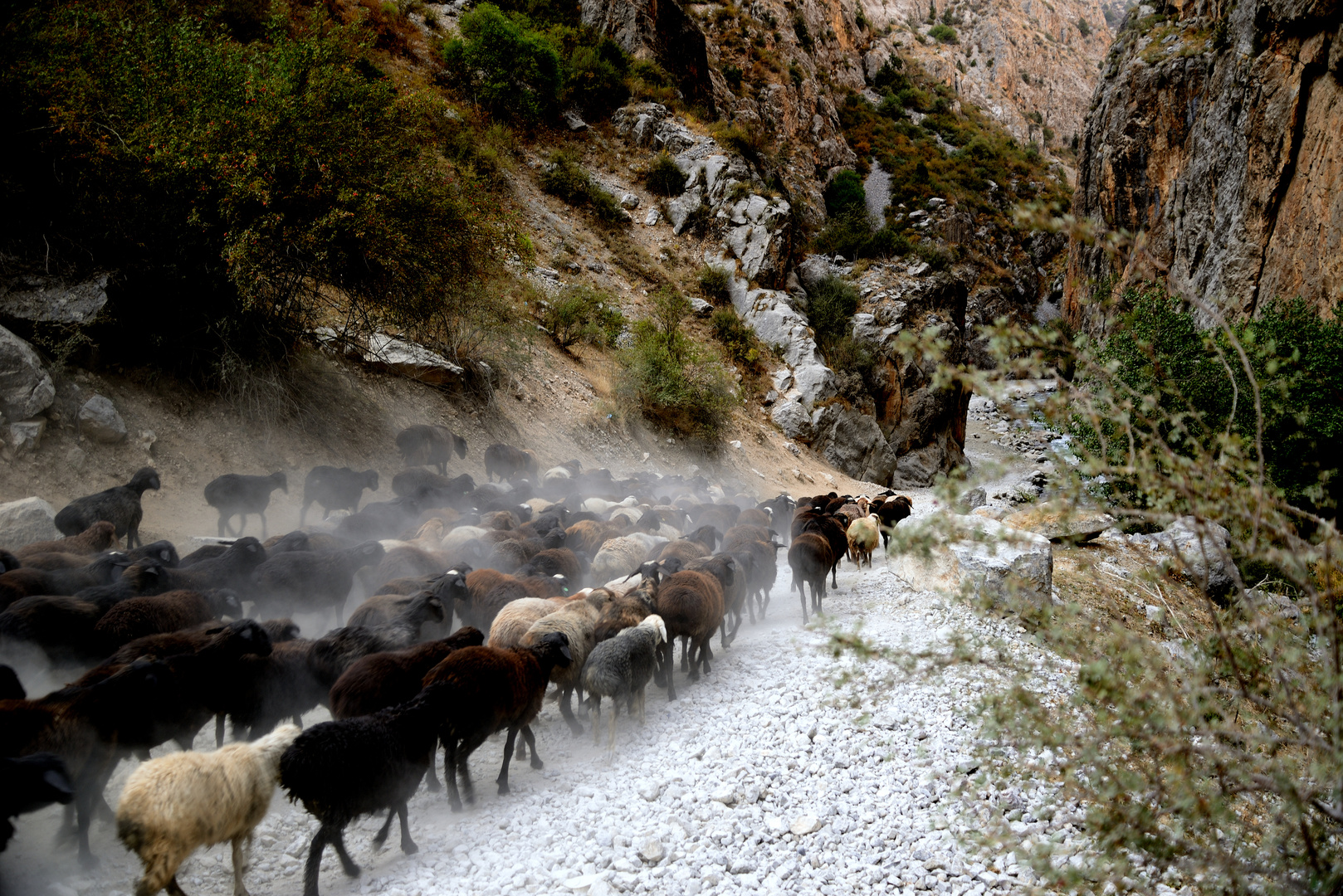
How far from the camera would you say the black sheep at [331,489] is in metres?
11.3

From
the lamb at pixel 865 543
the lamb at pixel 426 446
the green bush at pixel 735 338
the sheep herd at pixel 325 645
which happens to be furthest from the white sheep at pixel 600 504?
the green bush at pixel 735 338

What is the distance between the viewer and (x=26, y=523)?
8.13 meters

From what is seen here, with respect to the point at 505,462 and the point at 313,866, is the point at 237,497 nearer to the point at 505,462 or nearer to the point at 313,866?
the point at 505,462

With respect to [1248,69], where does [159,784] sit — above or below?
below

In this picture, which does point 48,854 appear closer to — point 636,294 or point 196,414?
point 196,414

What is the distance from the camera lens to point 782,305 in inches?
1191

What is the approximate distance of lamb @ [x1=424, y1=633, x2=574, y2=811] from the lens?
187 inches

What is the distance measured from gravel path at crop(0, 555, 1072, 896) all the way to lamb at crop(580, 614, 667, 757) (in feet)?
0.93

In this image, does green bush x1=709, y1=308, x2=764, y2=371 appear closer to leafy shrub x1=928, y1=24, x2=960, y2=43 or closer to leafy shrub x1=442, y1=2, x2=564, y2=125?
leafy shrub x1=442, y1=2, x2=564, y2=125

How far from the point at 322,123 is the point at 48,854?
1175cm

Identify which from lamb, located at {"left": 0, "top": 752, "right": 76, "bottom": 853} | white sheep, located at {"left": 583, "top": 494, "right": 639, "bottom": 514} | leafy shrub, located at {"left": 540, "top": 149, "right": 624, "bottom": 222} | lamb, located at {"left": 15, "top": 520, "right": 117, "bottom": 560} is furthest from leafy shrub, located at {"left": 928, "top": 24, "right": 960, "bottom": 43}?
lamb, located at {"left": 0, "top": 752, "right": 76, "bottom": 853}

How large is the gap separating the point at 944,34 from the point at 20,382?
345 ft

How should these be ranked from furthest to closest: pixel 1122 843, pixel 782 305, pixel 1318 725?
pixel 782 305 → pixel 1318 725 → pixel 1122 843

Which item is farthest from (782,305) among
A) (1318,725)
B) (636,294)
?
(1318,725)
